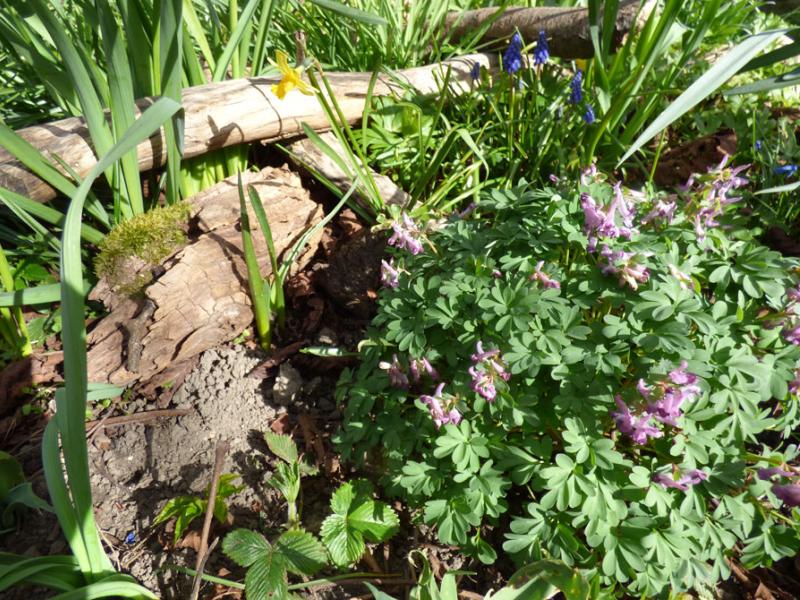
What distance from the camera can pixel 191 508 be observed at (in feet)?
5.18

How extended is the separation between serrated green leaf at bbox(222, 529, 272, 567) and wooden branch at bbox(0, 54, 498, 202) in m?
1.57

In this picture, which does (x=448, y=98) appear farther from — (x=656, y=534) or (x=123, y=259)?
(x=656, y=534)

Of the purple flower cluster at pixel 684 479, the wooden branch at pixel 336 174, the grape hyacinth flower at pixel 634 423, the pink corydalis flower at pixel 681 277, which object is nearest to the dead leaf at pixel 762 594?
the purple flower cluster at pixel 684 479

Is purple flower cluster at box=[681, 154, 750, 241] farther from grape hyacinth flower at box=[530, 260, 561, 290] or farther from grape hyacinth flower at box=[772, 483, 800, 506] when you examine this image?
grape hyacinth flower at box=[772, 483, 800, 506]

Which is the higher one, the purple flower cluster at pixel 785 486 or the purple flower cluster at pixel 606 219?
the purple flower cluster at pixel 606 219

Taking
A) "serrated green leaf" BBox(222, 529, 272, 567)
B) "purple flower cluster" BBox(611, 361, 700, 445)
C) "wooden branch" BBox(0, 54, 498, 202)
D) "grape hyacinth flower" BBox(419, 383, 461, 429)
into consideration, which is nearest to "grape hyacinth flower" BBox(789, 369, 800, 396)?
"purple flower cluster" BBox(611, 361, 700, 445)

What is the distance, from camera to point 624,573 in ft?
4.07

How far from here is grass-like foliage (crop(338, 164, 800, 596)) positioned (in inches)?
50.0

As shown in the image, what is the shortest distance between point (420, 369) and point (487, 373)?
0.24 meters

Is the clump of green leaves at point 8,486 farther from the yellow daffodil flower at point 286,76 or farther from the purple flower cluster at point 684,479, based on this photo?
the purple flower cluster at point 684,479

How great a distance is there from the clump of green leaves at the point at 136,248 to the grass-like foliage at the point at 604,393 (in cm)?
104

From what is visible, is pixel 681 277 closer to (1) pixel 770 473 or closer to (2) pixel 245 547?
(1) pixel 770 473

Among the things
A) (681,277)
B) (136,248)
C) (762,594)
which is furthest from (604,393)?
(136,248)

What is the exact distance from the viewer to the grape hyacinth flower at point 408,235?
1.63 m
